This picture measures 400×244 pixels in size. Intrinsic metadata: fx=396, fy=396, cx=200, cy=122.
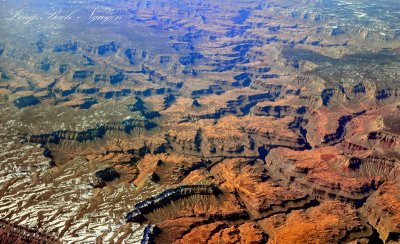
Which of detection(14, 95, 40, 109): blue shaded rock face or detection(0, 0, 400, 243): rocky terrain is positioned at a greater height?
detection(14, 95, 40, 109): blue shaded rock face

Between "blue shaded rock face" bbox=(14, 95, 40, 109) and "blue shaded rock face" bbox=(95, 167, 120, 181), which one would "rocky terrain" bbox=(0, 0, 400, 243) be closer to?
"blue shaded rock face" bbox=(95, 167, 120, 181)

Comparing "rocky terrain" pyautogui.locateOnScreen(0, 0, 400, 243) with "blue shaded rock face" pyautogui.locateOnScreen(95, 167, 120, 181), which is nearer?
"rocky terrain" pyautogui.locateOnScreen(0, 0, 400, 243)

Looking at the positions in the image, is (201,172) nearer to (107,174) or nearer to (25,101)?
(107,174)

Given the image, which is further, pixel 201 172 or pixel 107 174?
pixel 201 172

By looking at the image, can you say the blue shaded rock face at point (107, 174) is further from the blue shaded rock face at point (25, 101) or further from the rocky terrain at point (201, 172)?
the blue shaded rock face at point (25, 101)

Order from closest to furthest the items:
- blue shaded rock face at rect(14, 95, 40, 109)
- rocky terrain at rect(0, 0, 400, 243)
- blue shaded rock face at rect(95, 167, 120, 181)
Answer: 1. rocky terrain at rect(0, 0, 400, 243)
2. blue shaded rock face at rect(95, 167, 120, 181)
3. blue shaded rock face at rect(14, 95, 40, 109)

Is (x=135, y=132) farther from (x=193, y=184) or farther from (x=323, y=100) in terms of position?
(x=323, y=100)

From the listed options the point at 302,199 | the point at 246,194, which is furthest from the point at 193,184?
the point at 302,199

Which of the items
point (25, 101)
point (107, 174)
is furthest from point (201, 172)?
point (25, 101)

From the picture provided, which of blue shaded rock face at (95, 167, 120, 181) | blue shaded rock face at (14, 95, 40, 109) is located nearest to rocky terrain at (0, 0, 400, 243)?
blue shaded rock face at (95, 167, 120, 181)

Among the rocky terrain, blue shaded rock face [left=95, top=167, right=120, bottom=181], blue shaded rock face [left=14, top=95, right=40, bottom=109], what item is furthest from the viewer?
blue shaded rock face [left=14, top=95, right=40, bottom=109]
